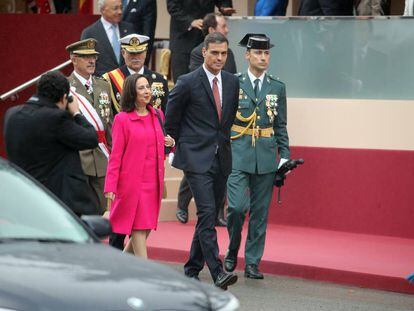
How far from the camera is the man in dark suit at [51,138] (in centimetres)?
1001

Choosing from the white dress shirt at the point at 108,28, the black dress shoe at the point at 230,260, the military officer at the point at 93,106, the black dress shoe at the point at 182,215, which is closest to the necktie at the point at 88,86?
the military officer at the point at 93,106

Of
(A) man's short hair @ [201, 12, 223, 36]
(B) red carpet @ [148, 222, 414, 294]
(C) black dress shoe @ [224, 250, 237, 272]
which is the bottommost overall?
(B) red carpet @ [148, 222, 414, 294]

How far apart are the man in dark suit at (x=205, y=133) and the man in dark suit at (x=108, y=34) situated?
3714mm

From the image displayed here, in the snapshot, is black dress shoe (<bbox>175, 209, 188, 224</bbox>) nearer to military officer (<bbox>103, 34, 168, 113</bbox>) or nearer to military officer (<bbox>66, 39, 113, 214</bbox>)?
military officer (<bbox>103, 34, 168, 113</bbox>)

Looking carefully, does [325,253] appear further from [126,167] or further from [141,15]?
[141,15]

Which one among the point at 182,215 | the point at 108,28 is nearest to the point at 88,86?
the point at 108,28

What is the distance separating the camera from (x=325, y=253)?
13.9 metres

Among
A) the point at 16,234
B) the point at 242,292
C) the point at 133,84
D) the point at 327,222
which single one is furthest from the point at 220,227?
the point at 16,234

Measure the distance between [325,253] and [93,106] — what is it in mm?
3150

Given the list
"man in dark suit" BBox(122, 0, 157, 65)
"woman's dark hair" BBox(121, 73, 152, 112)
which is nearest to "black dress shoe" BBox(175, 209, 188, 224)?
"man in dark suit" BBox(122, 0, 157, 65)

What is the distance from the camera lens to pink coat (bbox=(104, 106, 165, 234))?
11.1m

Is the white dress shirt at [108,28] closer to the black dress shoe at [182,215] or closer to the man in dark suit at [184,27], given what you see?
the man in dark suit at [184,27]

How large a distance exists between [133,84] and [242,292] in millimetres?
2153

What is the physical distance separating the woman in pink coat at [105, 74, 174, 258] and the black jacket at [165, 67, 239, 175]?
39 centimetres
